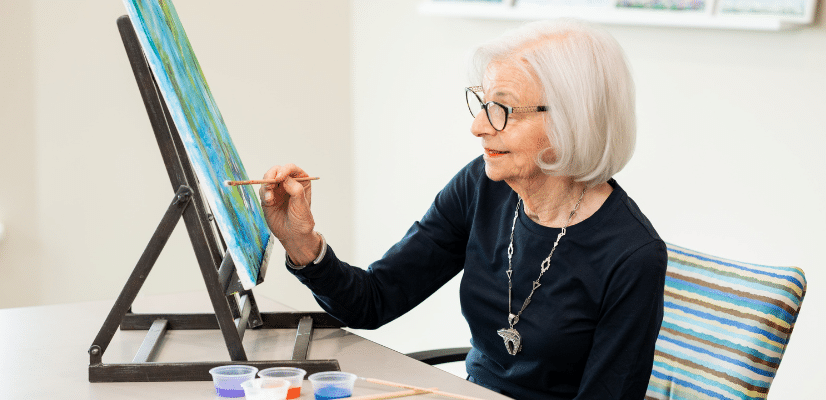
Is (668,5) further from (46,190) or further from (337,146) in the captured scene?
(46,190)

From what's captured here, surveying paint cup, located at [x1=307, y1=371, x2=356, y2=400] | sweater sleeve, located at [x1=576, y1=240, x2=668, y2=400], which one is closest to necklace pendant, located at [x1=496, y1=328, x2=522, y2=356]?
sweater sleeve, located at [x1=576, y1=240, x2=668, y2=400]

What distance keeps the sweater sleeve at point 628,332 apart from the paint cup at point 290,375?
0.49 m

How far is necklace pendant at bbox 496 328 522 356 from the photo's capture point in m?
1.44

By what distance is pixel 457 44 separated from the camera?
286cm

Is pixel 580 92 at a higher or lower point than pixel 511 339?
higher

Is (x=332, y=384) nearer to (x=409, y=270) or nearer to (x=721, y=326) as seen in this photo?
(x=409, y=270)

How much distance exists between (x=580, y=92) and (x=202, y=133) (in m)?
0.64

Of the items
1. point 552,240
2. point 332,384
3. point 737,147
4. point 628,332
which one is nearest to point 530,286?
point 552,240

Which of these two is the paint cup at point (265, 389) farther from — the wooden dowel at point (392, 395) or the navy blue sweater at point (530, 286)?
the navy blue sweater at point (530, 286)

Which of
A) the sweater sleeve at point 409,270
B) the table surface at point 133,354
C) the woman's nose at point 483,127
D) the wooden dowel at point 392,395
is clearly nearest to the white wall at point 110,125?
the table surface at point 133,354

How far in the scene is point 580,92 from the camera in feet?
4.40

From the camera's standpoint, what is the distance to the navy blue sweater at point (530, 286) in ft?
4.40

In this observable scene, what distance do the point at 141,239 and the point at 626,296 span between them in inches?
86.9

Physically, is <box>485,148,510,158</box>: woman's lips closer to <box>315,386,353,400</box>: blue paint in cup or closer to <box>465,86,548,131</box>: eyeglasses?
<box>465,86,548,131</box>: eyeglasses
